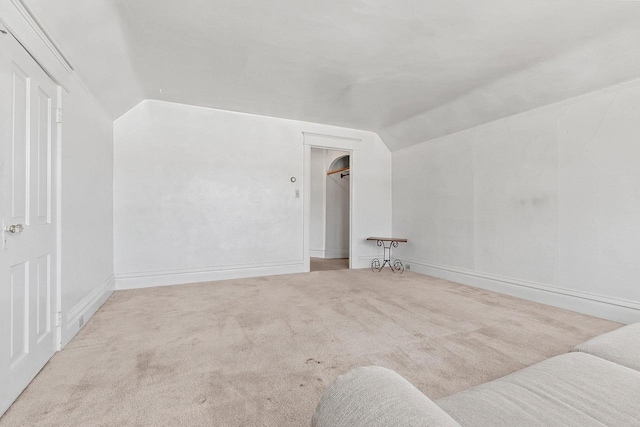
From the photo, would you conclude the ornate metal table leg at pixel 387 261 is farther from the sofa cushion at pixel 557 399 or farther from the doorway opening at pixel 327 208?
the sofa cushion at pixel 557 399

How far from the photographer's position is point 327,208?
7.35m

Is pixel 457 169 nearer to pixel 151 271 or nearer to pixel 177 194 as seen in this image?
pixel 177 194

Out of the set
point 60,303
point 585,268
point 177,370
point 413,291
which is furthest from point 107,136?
point 585,268

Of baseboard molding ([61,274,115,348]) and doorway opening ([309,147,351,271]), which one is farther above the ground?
doorway opening ([309,147,351,271])

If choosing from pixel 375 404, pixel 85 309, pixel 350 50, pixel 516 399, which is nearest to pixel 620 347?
pixel 516 399

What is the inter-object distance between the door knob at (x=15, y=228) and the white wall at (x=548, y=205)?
4677 mm

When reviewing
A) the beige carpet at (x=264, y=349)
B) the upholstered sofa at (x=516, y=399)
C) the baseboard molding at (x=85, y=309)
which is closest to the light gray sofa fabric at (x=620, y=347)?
the upholstered sofa at (x=516, y=399)

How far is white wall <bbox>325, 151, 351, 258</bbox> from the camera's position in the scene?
24.0ft

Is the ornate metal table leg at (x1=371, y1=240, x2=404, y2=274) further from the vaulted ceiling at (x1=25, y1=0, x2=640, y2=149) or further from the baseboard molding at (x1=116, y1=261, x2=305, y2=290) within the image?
the vaulted ceiling at (x1=25, y1=0, x2=640, y2=149)

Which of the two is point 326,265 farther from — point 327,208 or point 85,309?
point 85,309

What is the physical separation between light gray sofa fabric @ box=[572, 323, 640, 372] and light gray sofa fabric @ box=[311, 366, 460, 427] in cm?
112

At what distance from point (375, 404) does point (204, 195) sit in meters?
4.26

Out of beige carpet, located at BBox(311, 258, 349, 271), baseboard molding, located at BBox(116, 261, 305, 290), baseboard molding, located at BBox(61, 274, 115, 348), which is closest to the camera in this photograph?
baseboard molding, located at BBox(61, 274, 115, 348)

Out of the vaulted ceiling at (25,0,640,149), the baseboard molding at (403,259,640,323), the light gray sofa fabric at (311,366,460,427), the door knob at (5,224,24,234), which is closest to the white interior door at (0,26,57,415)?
the door knob at (5,224,24,234)
